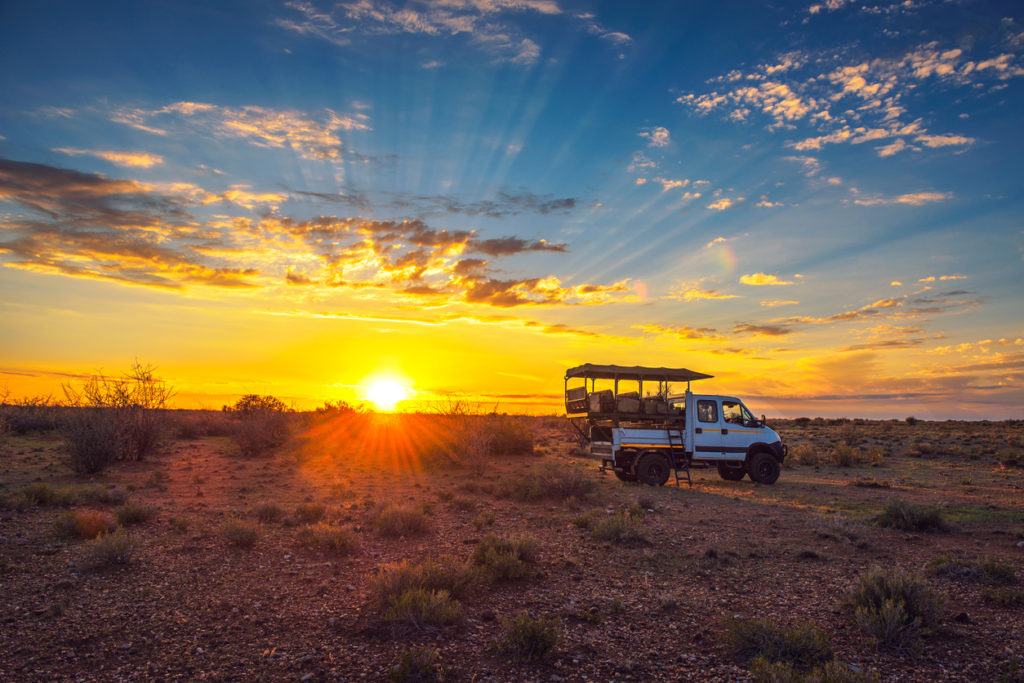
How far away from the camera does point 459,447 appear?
24031 mm

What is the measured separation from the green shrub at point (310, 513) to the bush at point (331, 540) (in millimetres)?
1693

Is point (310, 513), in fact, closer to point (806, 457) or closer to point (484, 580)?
point (484, 580)

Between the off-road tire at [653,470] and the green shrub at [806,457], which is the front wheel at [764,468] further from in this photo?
the green shrub at [806,457]

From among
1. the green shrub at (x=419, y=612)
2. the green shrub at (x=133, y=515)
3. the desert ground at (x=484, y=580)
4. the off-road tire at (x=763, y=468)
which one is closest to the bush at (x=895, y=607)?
the desert ground at (x=484, y=580)

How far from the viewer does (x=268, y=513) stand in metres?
12.2

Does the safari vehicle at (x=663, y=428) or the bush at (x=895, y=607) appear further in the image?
the safari vehicle at (x=663, y=428)

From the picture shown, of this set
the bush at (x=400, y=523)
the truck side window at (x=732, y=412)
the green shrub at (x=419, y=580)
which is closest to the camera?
the green shrub at (x=419, y=580)

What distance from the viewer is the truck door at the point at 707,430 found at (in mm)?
19078

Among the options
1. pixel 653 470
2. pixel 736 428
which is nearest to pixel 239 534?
pixel 653 470

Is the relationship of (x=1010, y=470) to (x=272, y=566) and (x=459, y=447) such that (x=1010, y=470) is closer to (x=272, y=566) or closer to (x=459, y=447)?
(x=459, y=447)

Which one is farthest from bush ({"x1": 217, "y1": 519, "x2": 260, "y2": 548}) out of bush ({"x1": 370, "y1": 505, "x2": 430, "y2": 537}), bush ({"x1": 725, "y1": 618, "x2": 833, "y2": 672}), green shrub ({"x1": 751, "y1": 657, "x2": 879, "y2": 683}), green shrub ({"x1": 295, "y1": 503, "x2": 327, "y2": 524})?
green shrub ({"x1": 751, "y1": 657, "x2": 879, "y2": 683})

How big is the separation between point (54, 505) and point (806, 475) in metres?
24.2

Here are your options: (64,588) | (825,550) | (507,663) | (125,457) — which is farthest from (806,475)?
(125,457)

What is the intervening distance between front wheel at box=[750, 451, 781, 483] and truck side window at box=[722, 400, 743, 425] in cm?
137
